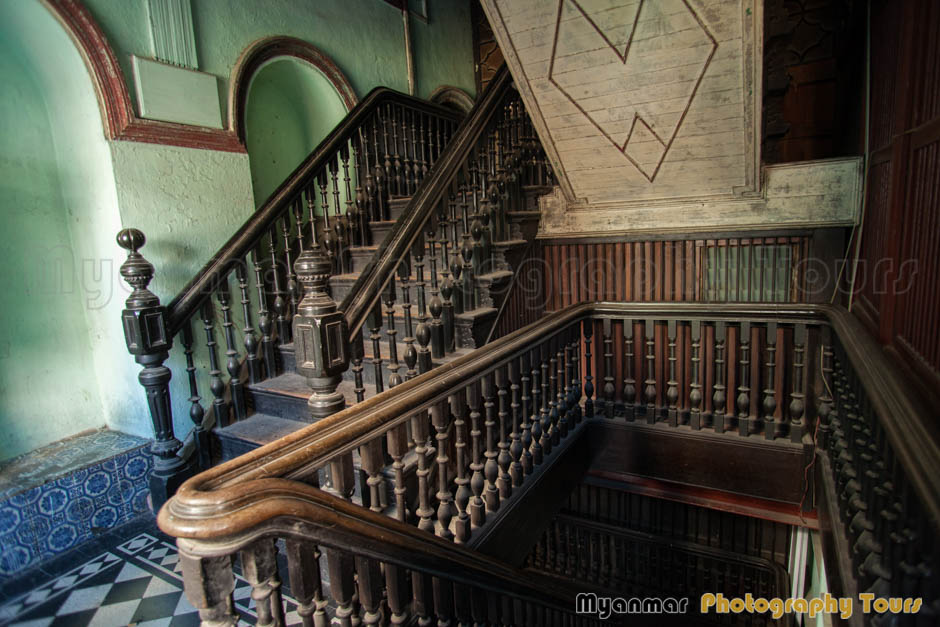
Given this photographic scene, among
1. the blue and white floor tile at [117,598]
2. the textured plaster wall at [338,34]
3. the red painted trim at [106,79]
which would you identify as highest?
the textured plaster wall at [338,34]

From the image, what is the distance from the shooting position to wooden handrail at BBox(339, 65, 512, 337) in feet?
7.69

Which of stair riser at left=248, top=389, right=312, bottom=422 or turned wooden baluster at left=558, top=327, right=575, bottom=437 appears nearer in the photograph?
stair riser at left=248, top=389, right=312, bottom=422

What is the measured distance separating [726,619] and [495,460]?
3512 millimetres

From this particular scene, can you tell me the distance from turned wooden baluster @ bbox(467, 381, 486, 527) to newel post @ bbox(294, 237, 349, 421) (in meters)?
0.51

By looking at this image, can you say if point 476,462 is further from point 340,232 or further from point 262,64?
point 262,64

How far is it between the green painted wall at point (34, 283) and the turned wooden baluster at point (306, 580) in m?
2.62

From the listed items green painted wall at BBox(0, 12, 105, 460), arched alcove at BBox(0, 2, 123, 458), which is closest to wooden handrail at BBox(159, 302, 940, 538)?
arched alcove at BBox(0, 2, 123, 458)

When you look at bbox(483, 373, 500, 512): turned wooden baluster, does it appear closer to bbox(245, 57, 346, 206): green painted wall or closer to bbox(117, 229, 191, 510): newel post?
bbox(117, 229, 191, 510): newel post

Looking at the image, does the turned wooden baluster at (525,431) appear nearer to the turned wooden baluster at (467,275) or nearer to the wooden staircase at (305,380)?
the wooden staircase at (305,380)

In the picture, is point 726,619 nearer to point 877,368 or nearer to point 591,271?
point 591,271

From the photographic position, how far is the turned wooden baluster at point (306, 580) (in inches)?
44.3

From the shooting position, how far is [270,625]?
1.06m

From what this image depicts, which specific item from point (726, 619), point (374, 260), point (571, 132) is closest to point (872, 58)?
point (571, 132)

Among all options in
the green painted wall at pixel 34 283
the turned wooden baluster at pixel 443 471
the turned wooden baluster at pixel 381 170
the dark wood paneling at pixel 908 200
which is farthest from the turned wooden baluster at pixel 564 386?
the green painted wall at pixel 34 283
